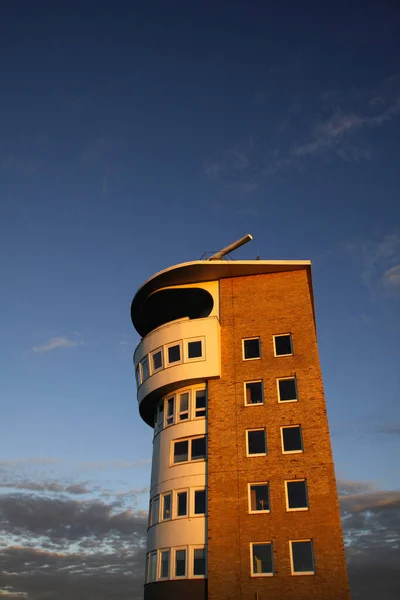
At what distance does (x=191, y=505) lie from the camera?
30312 millimetres

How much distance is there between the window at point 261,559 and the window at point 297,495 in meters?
2.23

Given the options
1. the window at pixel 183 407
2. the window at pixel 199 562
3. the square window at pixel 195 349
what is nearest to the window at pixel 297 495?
the window at pixel 199 562

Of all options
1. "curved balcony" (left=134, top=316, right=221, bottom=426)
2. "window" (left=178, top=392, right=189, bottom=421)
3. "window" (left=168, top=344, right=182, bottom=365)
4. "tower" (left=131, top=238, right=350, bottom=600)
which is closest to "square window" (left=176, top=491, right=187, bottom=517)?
"tower" (left=131, top=238, right=350, bottom=600)

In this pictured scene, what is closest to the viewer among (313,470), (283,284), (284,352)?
(313,470)

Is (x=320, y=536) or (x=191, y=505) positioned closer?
(x=320, y=536)

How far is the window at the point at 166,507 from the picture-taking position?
31516mm

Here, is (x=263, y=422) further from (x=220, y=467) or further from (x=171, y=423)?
(x=171, y=423)

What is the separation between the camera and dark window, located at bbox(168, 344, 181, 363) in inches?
1358

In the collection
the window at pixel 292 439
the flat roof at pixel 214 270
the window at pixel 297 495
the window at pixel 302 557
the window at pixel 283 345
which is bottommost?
the window at pixel 302 557

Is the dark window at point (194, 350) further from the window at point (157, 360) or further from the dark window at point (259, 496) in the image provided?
the dark window at point (259, 496)

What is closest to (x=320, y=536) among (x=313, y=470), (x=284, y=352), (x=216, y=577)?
(x=313, y=470)

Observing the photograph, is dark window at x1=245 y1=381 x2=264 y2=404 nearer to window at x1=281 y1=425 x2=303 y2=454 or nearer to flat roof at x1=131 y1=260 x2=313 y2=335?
window at x1=281 y1=425 x2=303 y2=454

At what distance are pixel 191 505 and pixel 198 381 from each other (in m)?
7.08

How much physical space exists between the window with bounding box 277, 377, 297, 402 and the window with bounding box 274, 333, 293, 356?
5.51 feet
